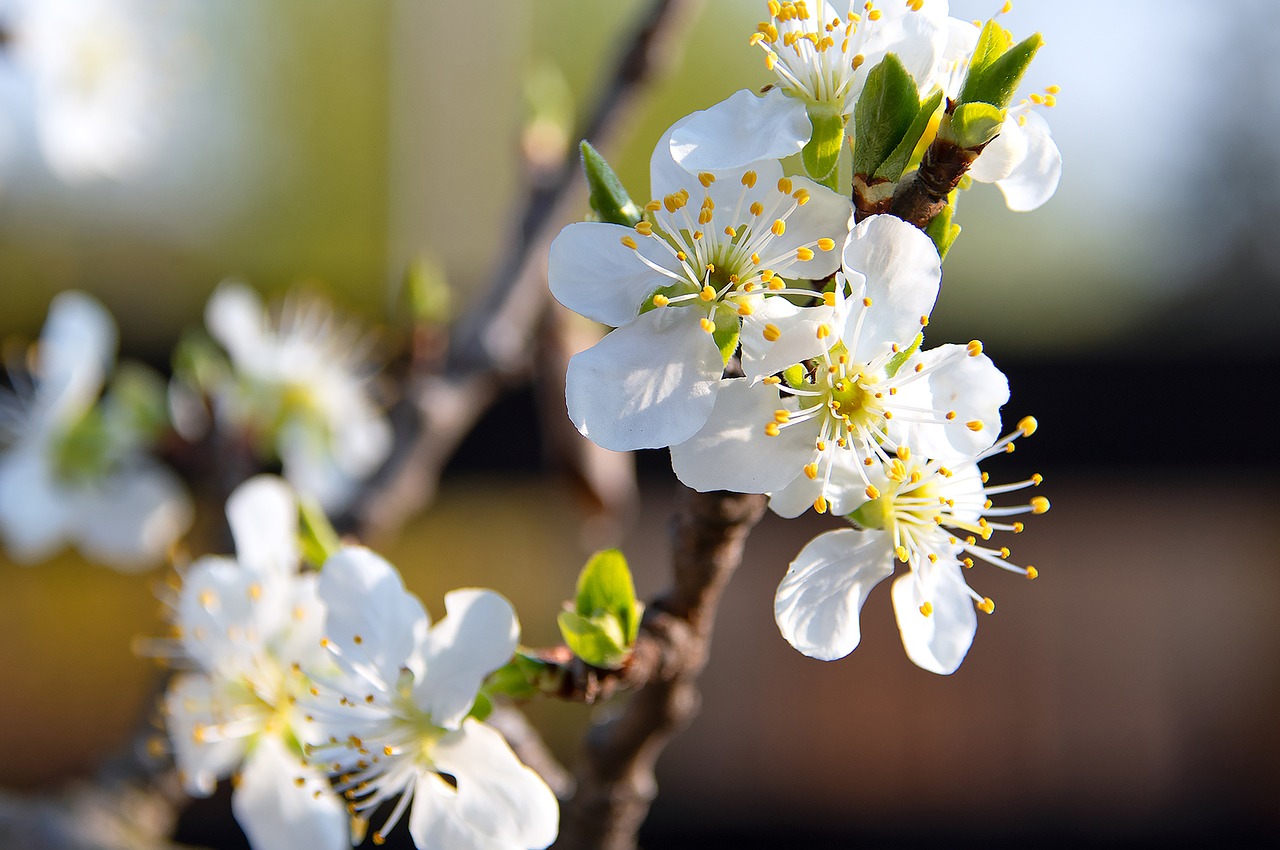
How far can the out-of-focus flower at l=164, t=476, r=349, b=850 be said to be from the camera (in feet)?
2.24

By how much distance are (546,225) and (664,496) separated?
77.5 inches

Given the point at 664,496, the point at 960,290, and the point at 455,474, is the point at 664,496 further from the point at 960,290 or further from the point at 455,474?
the point at 960,290

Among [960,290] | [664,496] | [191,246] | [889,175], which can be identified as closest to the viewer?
[889,175]

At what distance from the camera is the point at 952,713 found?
3588 mm

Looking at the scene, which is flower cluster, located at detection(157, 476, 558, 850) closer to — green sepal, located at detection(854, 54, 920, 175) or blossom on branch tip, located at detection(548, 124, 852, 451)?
blossom on branch tip, located at detection(548, 124, 852, 451)

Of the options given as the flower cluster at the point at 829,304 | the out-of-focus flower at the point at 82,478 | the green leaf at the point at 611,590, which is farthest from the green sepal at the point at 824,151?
the out-of-focus flower at the point at 82,478

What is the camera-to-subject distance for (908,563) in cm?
60

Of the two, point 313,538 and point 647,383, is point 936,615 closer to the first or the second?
point 647,383

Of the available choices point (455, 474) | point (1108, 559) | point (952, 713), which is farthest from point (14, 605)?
point (1108, 559)

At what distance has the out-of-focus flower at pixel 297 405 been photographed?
46.9 inches

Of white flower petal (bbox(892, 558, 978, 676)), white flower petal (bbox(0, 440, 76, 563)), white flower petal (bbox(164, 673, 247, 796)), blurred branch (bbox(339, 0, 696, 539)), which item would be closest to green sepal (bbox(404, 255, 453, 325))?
blurred branch (bbox(339, 0, 696, 539))

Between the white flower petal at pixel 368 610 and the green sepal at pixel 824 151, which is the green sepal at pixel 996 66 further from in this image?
the white flower petal at pixel 368 610

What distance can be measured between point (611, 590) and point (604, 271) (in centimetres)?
16

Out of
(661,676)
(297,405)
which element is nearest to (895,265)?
(661,676)
